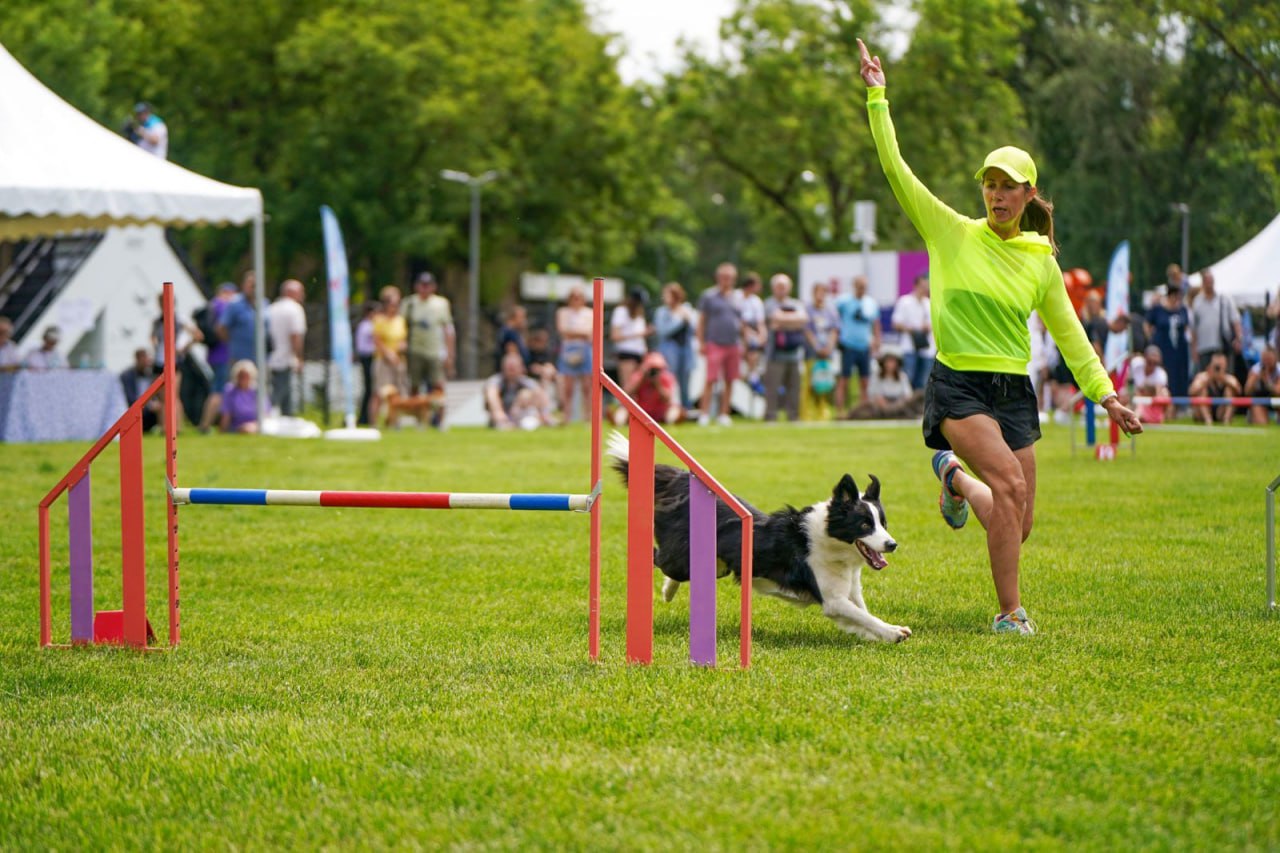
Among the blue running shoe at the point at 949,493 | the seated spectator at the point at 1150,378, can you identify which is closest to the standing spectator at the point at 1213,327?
the seated spectator at the point at 1150,378

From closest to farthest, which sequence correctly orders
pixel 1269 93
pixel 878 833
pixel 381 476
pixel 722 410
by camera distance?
1. pixel 878 833
2. pixel 381 476
3. pixel 722 410
4. pixel 1269 93

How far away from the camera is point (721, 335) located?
20.7 metres

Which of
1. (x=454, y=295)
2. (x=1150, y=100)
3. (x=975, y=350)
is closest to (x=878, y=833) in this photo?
(x=975, y=350)

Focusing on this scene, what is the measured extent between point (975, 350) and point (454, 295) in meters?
47.2

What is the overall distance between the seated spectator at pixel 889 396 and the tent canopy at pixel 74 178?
10.4 m

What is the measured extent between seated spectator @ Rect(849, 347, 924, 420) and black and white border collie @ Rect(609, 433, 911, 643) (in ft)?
51.1

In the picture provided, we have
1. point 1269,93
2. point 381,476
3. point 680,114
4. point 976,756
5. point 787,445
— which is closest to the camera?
point 976,756

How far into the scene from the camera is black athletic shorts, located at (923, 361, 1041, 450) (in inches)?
244

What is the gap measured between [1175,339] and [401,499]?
694 inches

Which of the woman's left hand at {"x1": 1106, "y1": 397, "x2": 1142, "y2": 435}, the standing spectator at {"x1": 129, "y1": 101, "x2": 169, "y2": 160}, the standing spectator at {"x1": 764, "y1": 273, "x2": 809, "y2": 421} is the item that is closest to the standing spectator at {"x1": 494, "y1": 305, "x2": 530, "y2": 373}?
the standing spectator at {"x1": 764, "y1": 273, "x2": 809, "y2": 421}

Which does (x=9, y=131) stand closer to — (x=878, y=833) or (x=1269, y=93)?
(x=878, y=833)

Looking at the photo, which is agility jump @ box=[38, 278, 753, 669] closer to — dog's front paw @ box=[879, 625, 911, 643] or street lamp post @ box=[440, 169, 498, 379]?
dog's front paw @ box=[879, 625, 911, 643]

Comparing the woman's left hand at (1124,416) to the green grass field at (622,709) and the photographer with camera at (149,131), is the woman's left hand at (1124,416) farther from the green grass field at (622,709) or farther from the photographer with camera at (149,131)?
the photographer with camera at (149,131)

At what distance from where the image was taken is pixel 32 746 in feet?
15.1
